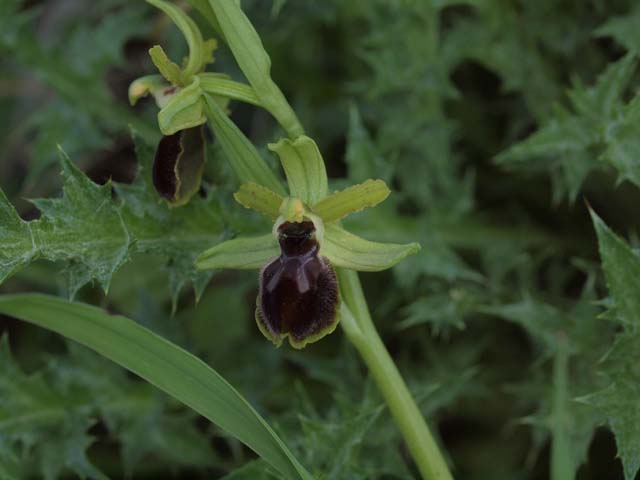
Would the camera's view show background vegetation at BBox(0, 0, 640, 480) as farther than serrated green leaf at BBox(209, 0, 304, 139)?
Yes

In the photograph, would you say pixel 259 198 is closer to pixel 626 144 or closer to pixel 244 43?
pixel 244 43

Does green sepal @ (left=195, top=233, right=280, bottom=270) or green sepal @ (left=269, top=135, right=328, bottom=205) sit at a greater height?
green sepal @ (left=269, top=135, right=328, bottom=205)

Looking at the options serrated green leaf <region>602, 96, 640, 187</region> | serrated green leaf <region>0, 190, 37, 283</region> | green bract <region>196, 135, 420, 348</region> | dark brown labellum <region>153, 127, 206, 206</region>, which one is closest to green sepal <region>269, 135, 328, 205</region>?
green bract <region>196, 135, 420, 348</region>

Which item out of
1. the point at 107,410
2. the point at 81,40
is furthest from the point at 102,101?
the point at 107,410

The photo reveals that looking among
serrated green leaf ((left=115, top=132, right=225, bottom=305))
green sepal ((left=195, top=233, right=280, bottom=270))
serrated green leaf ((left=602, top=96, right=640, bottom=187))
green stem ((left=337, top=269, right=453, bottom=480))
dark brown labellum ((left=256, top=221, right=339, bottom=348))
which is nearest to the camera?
dark brown labellum ((left=256, top=221, right=339, bottom=348))

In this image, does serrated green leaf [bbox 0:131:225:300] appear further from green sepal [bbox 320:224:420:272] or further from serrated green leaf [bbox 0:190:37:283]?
green sepal [bbox 320:224:420:272]

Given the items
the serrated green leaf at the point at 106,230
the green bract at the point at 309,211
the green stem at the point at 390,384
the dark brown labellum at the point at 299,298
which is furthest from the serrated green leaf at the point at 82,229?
the green stem at the point at 390,384
